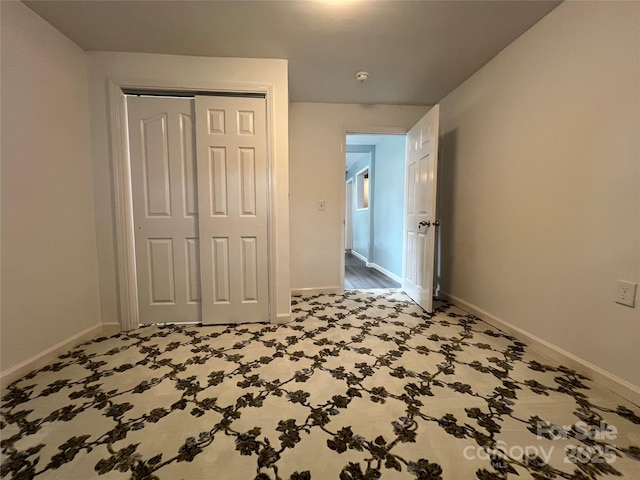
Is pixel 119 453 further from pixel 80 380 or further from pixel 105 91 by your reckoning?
pixel 105 91

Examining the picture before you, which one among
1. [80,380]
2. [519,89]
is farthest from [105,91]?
[519,89]

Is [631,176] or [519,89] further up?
[519,89]

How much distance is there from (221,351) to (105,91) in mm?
2261

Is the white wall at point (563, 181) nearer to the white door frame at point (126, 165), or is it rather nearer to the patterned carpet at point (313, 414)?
the patterned carpet at point (313, 414)

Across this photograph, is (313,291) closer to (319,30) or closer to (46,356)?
(46,356)

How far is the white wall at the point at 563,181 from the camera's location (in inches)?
53.4

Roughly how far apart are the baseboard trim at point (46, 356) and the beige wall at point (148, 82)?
0.15 metres

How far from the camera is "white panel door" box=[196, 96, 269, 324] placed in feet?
7.16

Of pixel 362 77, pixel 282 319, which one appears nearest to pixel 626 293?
pixel 282 319

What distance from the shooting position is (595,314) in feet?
4.89

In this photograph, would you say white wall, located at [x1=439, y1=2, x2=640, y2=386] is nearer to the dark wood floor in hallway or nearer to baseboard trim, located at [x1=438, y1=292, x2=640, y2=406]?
baseboard trim, located at [x1=438, y1=292, x2=640, y2=406]

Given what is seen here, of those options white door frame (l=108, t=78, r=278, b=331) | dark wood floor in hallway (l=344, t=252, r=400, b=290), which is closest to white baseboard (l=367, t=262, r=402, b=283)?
dark wood floor in hallway (l=344, t=252, r=400, b=290)

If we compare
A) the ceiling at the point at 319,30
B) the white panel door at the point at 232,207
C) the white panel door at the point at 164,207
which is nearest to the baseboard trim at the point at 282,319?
the white panel door at the point at 232,207

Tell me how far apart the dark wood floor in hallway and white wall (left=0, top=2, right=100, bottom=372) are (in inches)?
111
